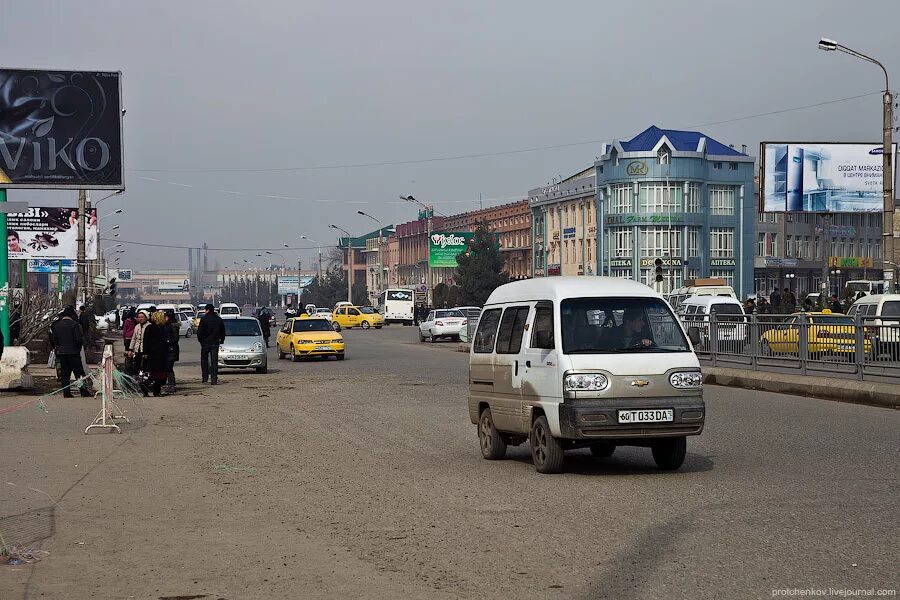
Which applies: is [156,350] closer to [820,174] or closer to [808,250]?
[820,174]

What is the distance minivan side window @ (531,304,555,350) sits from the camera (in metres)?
11.8

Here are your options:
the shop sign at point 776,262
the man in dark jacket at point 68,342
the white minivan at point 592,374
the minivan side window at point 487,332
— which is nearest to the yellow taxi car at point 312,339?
the man in dark jacket at point 68,342

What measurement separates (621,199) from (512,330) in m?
85.4

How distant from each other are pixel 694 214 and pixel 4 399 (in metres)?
77.8

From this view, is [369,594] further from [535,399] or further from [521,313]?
[521,313]

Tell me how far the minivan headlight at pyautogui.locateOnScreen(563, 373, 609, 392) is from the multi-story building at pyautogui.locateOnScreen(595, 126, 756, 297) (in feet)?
271

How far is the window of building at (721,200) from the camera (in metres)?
97.0

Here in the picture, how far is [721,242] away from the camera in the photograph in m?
97.0

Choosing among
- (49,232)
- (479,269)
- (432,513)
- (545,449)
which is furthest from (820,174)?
(432,513)

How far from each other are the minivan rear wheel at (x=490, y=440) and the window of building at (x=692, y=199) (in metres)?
84.0

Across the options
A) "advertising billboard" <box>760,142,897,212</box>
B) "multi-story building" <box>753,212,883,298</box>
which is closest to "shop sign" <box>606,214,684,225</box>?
"multi-story building" <box>753,212,883,298</box>

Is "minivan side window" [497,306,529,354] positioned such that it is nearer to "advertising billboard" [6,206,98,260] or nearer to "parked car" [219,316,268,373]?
"parked car" [219,316,268,373]

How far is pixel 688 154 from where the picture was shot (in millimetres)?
94750

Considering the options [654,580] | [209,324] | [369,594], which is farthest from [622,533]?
[209,324]
